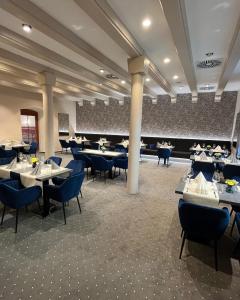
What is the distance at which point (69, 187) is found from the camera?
315 cm

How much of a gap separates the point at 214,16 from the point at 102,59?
2752mm

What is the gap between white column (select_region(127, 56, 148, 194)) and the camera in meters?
4.33

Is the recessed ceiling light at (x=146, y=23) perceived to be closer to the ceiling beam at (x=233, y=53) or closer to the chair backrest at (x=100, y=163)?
the ceiling beam at (x=233, y=53)

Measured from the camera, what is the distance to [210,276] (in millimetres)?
2154

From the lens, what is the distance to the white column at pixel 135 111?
14.2ft

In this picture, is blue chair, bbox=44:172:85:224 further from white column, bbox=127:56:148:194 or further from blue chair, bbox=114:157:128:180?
blue chair, bbox=114:157:128:180

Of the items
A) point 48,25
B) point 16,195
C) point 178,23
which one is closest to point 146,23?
point 178,23

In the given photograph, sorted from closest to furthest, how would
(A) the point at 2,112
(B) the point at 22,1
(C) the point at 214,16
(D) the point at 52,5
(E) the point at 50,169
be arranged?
1. (B) the point at 22,1
2. (D) the point at 52,5
3. (C) the point at 214,16
4. (E) the point at 50,169
5. (A) the point at 2,112

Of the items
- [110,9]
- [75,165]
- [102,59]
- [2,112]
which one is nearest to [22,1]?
[110,9]

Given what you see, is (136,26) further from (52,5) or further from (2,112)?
(2,112)

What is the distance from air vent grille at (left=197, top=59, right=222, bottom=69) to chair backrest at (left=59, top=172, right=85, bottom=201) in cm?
487

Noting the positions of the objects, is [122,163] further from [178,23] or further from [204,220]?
[178,23]

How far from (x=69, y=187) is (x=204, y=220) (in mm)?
2163

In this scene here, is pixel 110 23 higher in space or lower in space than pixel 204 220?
higher
